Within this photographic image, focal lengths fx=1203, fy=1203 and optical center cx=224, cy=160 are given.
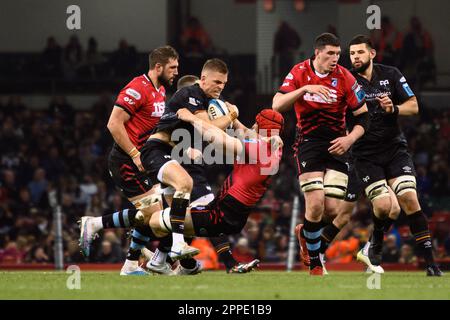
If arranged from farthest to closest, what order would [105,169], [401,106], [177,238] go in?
[105,169] < [401,106] < [177,238]

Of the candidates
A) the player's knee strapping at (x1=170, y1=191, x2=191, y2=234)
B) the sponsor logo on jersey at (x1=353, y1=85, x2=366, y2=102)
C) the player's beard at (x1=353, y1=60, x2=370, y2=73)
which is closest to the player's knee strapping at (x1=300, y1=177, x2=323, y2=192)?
the sponsor logo on jersey at (x1=353, y1=85, x2=366, y2=102)

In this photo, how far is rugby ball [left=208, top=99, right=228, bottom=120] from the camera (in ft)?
41.4

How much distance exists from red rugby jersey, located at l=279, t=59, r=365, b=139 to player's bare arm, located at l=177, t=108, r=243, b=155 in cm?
88

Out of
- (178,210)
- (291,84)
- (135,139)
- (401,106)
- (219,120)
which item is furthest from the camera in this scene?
(135,139)

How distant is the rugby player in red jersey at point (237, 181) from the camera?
12.4 m

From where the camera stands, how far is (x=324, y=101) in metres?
12.9

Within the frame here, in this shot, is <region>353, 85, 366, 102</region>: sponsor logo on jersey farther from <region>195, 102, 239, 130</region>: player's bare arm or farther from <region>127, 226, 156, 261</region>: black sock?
<region>127, 226, 156, 261</region>: black sock

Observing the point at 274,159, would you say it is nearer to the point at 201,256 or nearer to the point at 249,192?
the point at 249,192

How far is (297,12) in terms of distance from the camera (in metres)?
26.5

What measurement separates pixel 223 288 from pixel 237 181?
6.15 ft

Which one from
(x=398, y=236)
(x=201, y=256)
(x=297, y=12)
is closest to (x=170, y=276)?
(x=201, y=256)

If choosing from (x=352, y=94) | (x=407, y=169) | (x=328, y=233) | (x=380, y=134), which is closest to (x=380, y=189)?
(x=407, y=169)

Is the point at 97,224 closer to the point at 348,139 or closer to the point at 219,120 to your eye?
the point at 219,120
